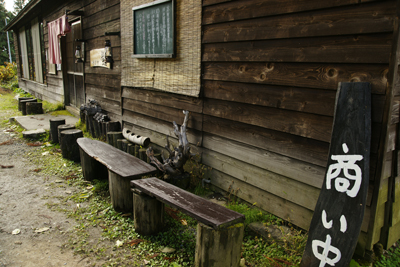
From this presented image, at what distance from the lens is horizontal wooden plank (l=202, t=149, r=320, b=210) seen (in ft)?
9.43

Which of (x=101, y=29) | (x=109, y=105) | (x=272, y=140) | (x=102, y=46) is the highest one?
(x=101, y=29)

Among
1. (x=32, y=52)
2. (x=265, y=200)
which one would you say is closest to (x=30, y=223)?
(x=265, y=200)

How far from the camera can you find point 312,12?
262 cm

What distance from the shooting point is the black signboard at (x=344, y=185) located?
7.22ft

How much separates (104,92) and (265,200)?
16.2 ft

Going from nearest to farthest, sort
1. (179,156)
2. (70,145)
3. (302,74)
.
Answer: (302,74)
(179,156)
(70,145)

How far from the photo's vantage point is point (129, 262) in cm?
281

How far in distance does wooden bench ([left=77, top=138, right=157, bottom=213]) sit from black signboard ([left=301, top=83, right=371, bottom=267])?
2112 millimetres

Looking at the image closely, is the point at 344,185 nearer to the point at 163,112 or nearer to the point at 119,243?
the point at 119,243

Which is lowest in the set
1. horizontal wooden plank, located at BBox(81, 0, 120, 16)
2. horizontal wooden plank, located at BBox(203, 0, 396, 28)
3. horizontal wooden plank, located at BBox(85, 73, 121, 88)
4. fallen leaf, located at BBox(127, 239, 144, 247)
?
fallen leaf, located at BBox(127, 239, 144, 247)

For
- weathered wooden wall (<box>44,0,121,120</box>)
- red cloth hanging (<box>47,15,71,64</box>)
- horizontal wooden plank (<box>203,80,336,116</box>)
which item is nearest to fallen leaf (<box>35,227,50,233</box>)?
horizontal wooden plank (<box>203,80,336,116</box>)

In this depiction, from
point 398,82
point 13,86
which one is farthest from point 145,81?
point 13,86

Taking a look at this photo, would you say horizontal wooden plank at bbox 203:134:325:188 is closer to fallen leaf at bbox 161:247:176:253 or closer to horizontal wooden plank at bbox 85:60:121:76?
fallen leaf at bbox 161:247:176:253

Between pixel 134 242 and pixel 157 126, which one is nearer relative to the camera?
pixel 134 242
